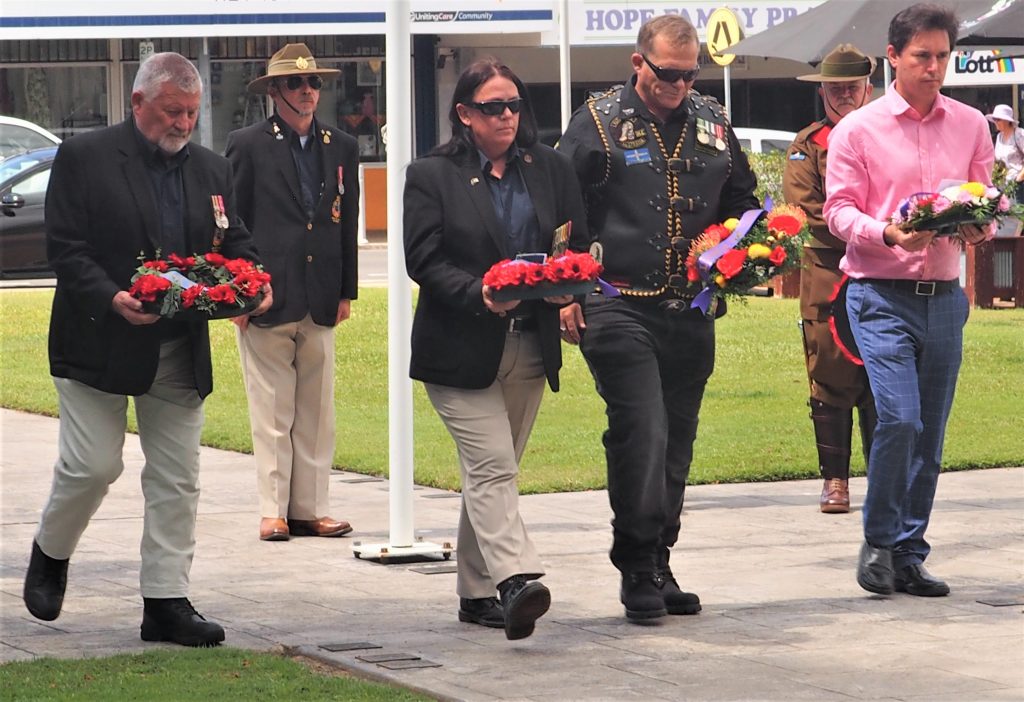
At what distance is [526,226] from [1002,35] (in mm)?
4153

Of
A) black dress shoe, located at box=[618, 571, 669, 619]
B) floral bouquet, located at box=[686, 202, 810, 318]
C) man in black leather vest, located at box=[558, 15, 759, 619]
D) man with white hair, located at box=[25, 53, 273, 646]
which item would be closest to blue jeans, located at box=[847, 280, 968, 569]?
floral bouquet, located at box=[686, 202, 810, 318]

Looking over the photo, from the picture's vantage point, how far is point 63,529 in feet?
23.6

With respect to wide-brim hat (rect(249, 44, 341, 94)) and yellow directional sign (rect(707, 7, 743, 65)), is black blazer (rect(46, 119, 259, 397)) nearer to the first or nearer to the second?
wide-brim hat (rect(249, 44, 341, 94))

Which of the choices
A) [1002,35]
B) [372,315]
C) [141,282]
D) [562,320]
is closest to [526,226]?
[562,320]

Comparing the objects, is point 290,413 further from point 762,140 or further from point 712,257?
point 762,140

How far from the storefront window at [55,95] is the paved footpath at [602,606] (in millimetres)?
25964

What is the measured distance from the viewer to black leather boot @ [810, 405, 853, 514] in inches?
384

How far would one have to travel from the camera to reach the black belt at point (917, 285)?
7.65 metres

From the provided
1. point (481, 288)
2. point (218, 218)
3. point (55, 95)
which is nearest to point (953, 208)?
point (481, 288)

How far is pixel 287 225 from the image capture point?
931 cm

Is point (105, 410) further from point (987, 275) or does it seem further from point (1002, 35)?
point (987, 275)

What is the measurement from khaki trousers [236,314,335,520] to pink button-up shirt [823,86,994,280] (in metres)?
2.80

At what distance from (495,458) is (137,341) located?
1.31 metres

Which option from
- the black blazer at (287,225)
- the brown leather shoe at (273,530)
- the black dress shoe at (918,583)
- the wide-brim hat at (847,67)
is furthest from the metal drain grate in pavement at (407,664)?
the wide-brim hat at (847,67)
